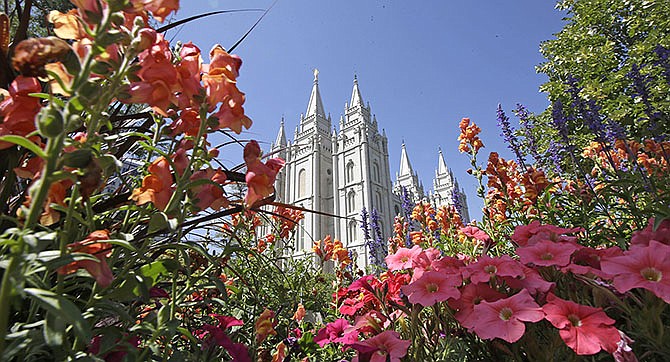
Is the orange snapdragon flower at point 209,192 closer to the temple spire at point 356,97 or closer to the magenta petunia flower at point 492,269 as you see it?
the magenta petunia flower at point 492,269

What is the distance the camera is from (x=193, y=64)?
72 cm

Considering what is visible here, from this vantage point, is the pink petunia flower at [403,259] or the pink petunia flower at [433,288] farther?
the pink petunia flower at [403,259]

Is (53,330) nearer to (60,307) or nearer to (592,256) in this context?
(60,307)

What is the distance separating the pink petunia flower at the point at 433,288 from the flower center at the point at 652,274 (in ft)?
1.30

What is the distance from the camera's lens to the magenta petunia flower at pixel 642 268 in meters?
0.75

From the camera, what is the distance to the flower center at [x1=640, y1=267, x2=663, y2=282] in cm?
77

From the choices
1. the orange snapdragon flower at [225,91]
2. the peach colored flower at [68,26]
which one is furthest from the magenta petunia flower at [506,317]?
the peach colored flower at [68,26]

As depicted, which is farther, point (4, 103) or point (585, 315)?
point (585, 315)

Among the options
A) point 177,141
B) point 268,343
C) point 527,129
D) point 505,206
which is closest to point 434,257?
point 268,343

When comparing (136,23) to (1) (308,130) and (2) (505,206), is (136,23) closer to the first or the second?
(2) (505,206)

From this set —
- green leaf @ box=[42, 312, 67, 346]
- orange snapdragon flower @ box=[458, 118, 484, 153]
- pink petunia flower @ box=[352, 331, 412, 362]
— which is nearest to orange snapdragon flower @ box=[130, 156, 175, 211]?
green leaf @ box=[42, 312, 67, 346]

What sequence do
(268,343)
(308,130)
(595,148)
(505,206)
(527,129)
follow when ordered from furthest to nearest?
(308,130) < (527,129) < (595,148) < (505,206) < (268,343)

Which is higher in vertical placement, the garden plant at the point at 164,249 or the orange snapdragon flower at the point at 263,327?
the garden plant at the point at 164,249

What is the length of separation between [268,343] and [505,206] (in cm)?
212
